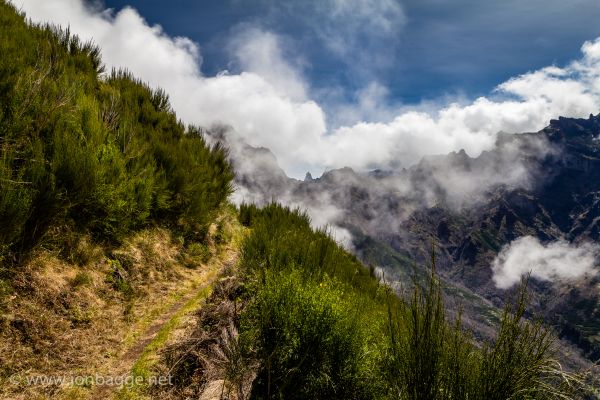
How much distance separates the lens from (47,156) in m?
4.72

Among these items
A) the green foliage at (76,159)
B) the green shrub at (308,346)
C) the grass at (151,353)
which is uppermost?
the green foliage at (76,159)

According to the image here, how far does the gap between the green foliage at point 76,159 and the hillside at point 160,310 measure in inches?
1.2

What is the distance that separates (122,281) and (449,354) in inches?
185

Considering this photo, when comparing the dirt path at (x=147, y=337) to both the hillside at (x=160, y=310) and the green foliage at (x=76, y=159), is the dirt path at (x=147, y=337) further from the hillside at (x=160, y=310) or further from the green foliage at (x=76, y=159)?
the green foliage at (x=76, y=159)

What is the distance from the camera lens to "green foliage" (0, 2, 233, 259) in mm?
4262

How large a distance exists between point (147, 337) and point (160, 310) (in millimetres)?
793

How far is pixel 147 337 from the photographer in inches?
187

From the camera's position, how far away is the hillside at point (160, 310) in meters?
2.47

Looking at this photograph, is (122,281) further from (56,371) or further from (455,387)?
(455,387)

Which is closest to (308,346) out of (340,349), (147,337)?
(340,349)

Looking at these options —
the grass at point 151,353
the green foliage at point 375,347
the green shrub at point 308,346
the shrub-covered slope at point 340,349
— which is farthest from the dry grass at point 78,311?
the green shrub at point 308,346

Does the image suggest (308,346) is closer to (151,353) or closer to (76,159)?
(151,353)

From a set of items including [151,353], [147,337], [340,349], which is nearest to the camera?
[340,349]

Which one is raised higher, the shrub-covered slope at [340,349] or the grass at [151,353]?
the shrub-covered slope at [340,349]
